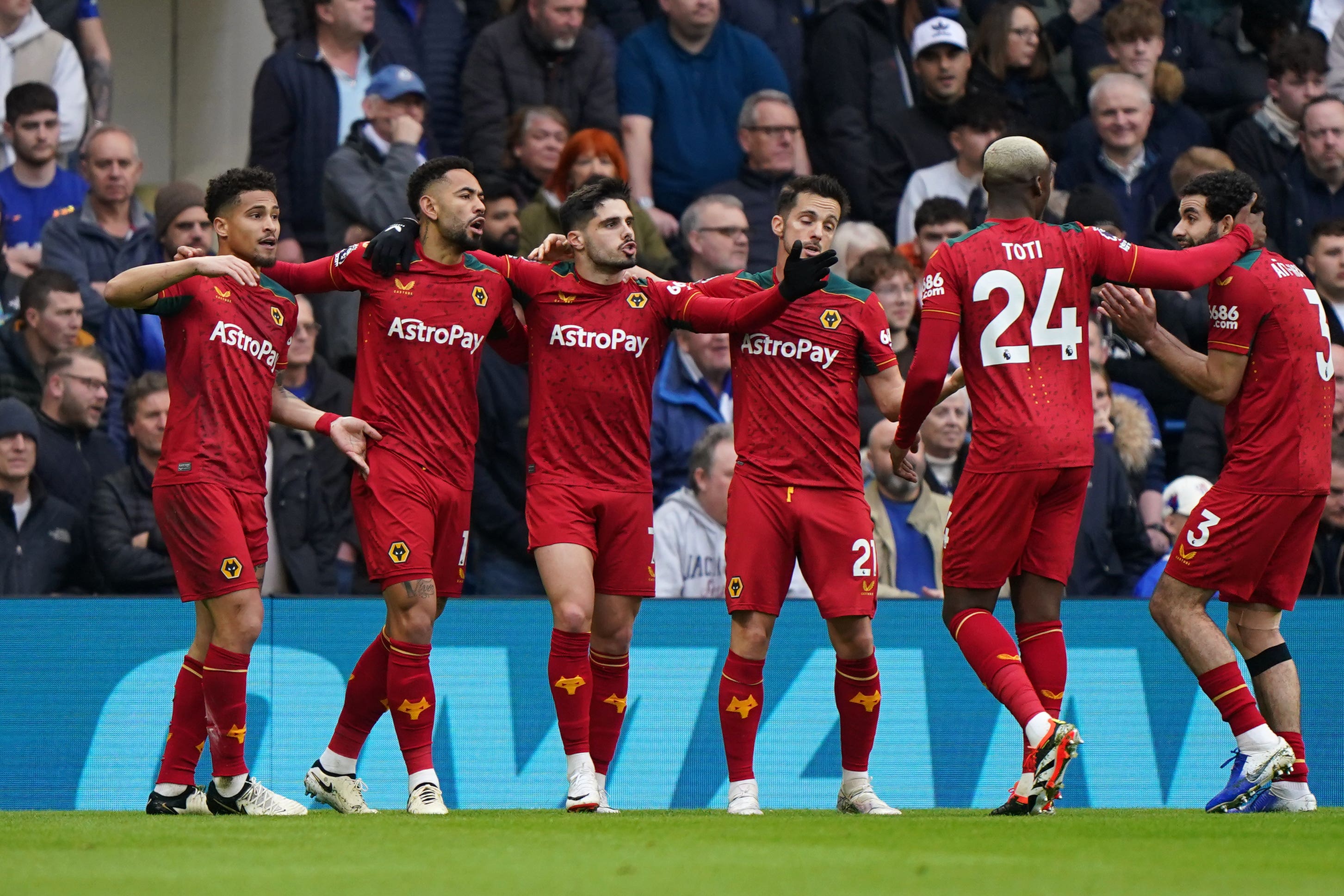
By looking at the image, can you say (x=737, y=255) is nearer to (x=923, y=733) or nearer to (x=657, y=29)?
(x=657, y=29)

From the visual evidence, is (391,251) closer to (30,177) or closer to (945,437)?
(945,437)

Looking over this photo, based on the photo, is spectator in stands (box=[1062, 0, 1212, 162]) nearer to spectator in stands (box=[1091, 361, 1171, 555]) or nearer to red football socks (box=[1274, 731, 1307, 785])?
spectator in stands (box=[1091, 361, 1171, 555])

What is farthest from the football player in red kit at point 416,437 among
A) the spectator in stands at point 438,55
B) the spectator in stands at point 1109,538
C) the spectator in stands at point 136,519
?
the spectator in stands at point 438,55

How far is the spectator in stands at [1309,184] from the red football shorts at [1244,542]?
603 centimetres

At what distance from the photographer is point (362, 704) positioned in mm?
8523

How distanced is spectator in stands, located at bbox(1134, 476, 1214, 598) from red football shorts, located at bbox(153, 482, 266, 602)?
597 cm

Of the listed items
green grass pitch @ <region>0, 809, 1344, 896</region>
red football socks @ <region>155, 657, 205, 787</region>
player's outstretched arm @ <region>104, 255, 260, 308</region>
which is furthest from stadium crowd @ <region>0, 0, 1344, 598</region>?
green grass pitch @ <region>0, 809, 1344, 896</region>

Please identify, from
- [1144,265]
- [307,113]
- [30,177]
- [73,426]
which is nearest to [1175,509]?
[1144,265]

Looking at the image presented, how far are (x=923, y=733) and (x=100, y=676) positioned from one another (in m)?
4.69

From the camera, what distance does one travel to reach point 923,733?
10.2m

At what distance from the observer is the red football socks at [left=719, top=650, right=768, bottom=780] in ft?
26.6

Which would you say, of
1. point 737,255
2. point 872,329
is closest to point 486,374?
point 737,255

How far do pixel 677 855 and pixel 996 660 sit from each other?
6.52ft

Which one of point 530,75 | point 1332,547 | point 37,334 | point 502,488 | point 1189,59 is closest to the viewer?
point 37,334
